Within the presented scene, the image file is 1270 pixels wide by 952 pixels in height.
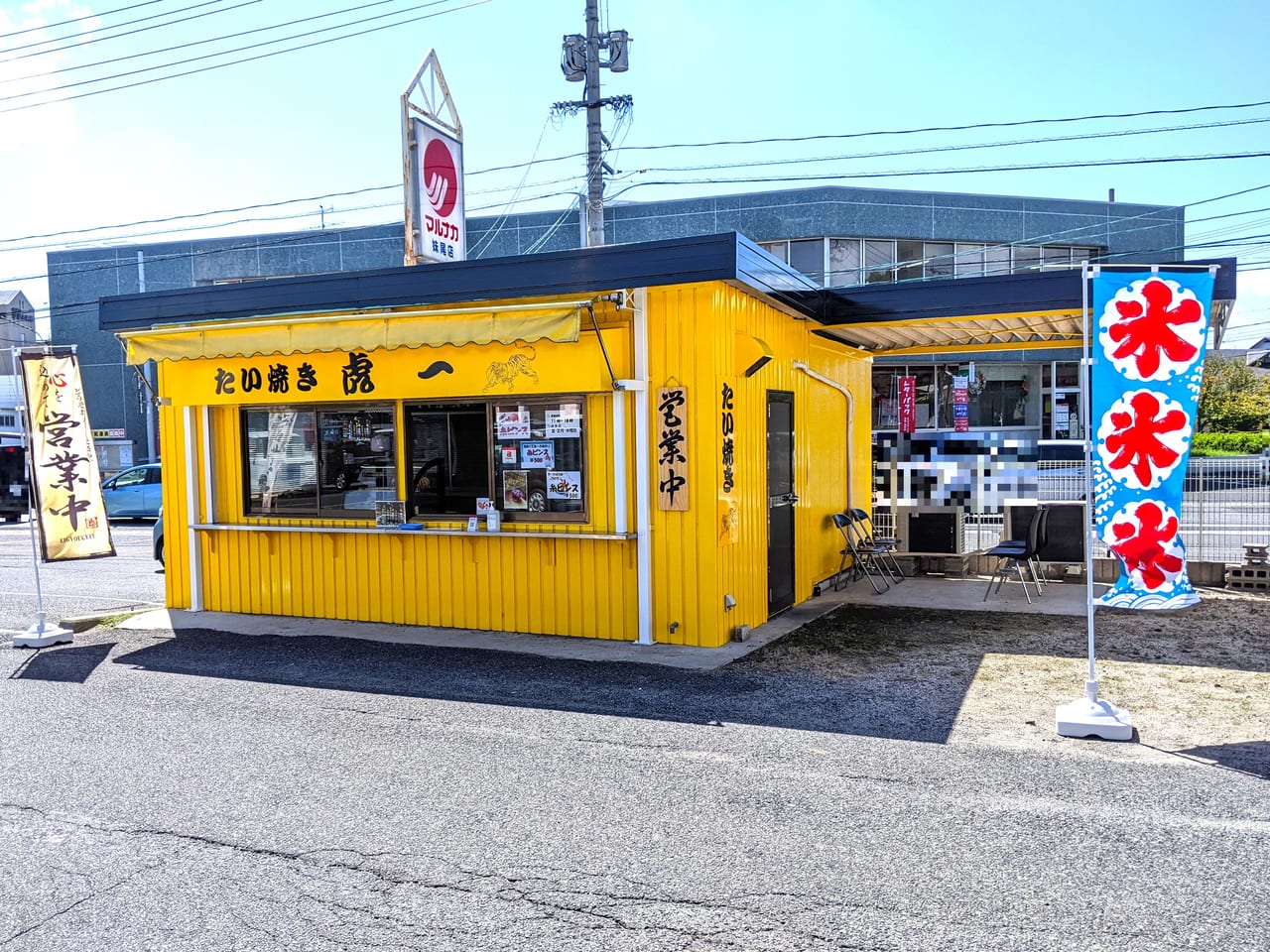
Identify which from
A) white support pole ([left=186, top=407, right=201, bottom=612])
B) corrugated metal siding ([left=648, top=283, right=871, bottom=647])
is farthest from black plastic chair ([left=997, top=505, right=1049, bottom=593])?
white support pole ([left=186, top=407, right=201, bottom=612])

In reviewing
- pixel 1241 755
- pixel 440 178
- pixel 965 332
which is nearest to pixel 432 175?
pixel 440 178

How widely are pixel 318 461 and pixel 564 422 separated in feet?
9.00

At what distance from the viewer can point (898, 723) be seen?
6.11 meters

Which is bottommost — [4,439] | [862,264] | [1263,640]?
[1263,640]

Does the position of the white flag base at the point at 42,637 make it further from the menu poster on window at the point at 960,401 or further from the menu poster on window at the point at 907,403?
the menu poster on window at the point at 960,401

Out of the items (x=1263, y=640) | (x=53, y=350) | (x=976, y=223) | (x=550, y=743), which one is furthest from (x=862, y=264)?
(x=550, y=743)

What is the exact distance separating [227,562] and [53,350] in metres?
2.63

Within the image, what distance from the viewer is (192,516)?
1020 cm

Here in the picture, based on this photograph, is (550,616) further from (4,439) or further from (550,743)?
(4,439)

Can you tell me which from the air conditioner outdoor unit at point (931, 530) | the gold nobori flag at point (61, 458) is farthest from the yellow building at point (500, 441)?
the air conditioner outdoor unit at point (931, 530)

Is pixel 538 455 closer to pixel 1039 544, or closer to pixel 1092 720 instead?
pixel 1092 720

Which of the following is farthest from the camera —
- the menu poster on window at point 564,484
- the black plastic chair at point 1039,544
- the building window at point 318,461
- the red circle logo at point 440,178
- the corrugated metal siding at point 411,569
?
the red circle logo at point 440,178

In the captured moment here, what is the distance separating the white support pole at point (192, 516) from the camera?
1014 cm

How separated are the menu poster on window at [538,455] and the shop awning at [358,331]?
109 cm
